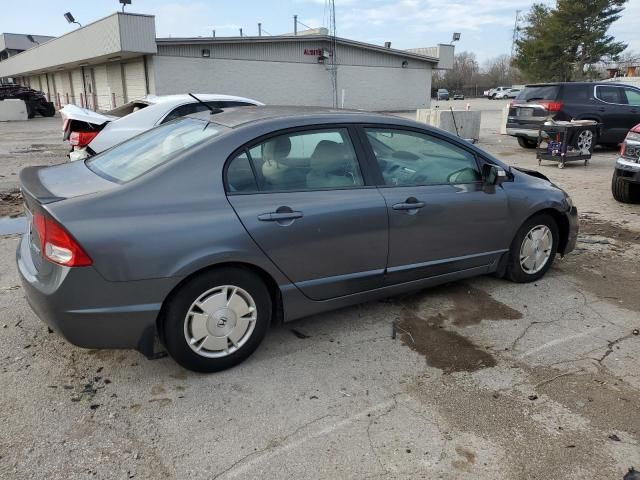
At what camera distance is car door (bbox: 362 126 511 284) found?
12.1 feet

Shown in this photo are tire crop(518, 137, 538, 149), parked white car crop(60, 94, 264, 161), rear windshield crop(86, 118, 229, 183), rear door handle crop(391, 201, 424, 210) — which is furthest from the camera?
tire crop(518, 137, 538, 149)

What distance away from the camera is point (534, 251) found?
4660mm

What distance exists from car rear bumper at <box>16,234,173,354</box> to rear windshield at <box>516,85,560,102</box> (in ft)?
41.4

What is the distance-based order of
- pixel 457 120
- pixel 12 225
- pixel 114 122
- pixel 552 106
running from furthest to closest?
1. pixel 457 120
2. pixel 552 106
3. pixel 114 122
4. pixel 12 225

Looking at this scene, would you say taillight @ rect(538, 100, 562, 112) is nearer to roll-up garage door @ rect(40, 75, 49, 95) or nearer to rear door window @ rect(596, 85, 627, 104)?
rear door window @ rect(596, 85, 627, 104)

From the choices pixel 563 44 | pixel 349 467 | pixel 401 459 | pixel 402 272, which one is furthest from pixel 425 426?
pixel 563 44

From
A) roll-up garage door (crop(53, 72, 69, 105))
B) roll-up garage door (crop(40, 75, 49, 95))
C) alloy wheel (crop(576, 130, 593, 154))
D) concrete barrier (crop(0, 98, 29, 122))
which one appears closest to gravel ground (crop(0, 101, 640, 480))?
alloy wheel (crop(576, 130, 593, 154))

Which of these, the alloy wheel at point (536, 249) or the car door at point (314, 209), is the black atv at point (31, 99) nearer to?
the car door at point (314, 209)

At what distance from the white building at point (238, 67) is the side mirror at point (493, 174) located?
80.4 feet

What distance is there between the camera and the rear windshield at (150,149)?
3211 millimetres

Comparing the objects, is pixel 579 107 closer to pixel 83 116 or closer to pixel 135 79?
pixel 83 116

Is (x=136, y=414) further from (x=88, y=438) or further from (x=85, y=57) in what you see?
(x=85, y=57)

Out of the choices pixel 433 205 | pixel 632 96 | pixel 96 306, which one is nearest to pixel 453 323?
pixel 433 205

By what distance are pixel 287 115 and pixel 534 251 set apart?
2594 mm
